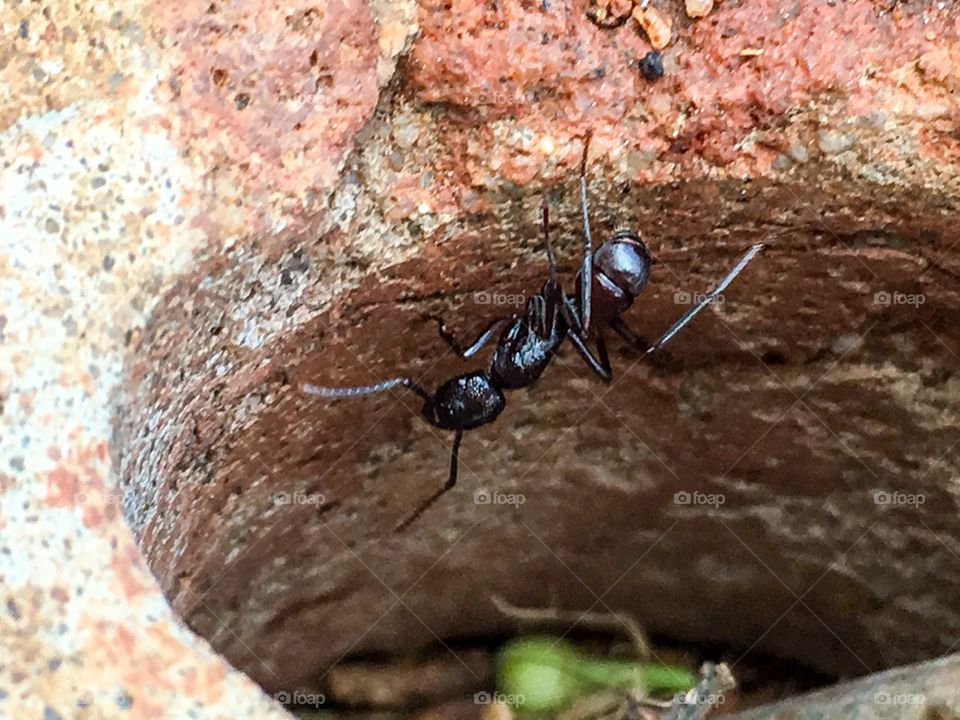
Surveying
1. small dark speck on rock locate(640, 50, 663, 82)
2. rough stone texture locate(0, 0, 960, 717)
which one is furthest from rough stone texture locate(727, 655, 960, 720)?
small dark speck on rock locate(640, 50, 663, 82)

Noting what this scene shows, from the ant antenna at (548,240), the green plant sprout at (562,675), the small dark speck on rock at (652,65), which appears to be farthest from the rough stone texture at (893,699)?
the green plant sprout at (562,675)

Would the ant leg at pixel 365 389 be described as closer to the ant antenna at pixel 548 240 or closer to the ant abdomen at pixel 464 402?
the ant abdomen at pixel 464 402

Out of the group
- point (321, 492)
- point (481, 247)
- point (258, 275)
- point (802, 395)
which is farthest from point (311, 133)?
point (802, 395)

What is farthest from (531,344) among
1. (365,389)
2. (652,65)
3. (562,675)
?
(562,675)

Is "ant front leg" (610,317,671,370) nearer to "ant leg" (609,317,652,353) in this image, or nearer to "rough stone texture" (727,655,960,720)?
"ant leg" (609,317,652,353)

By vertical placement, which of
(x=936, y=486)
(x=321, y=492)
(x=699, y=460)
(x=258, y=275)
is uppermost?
(x=258, y=275)

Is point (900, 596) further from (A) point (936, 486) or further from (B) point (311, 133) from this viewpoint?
(B) point (311, 133)

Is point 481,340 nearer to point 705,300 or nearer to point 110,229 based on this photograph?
point 705,300
